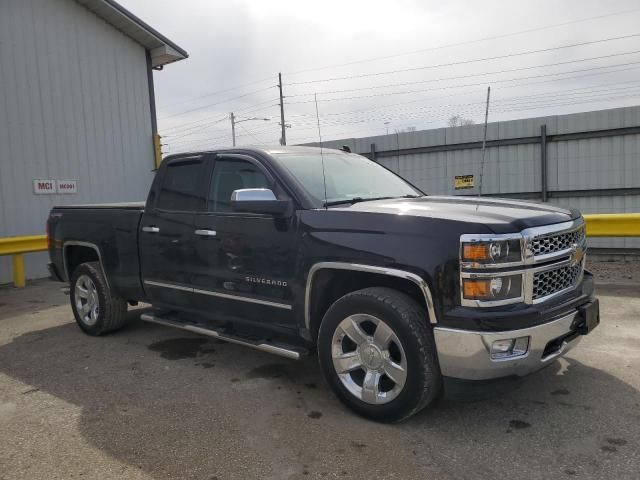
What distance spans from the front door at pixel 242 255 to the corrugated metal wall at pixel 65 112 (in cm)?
715

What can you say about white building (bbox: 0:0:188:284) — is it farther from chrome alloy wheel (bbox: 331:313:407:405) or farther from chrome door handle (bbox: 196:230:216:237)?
chrome alloy wheel (bbox: 331:313:407:405)

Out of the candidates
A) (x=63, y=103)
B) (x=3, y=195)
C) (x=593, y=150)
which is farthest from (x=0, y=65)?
(x=593, y=150)

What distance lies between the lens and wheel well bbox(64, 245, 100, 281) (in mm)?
6152

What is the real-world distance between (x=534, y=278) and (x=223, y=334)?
250 centimetres

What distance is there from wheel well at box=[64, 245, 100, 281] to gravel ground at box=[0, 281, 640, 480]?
53.2 inches

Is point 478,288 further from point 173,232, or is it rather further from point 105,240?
point 105,240

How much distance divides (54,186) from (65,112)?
1542 millimetres

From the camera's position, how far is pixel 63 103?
10.8 m

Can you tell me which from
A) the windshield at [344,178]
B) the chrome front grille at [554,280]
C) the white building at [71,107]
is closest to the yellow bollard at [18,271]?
the white building at [71,107]

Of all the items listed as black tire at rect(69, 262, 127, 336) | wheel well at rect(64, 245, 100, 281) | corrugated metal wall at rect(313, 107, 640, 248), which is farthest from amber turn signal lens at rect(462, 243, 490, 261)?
corrugated metal wall at rect(313, 107, 640, 248)

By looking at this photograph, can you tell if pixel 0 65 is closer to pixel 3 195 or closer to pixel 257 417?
pixel 3 195

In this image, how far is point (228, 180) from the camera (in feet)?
15.2

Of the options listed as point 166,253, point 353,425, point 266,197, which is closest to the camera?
point 353,425

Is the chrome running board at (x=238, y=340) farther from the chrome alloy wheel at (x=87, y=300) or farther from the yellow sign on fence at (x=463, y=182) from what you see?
the yellow sign on fence at (x=463, y=182)
